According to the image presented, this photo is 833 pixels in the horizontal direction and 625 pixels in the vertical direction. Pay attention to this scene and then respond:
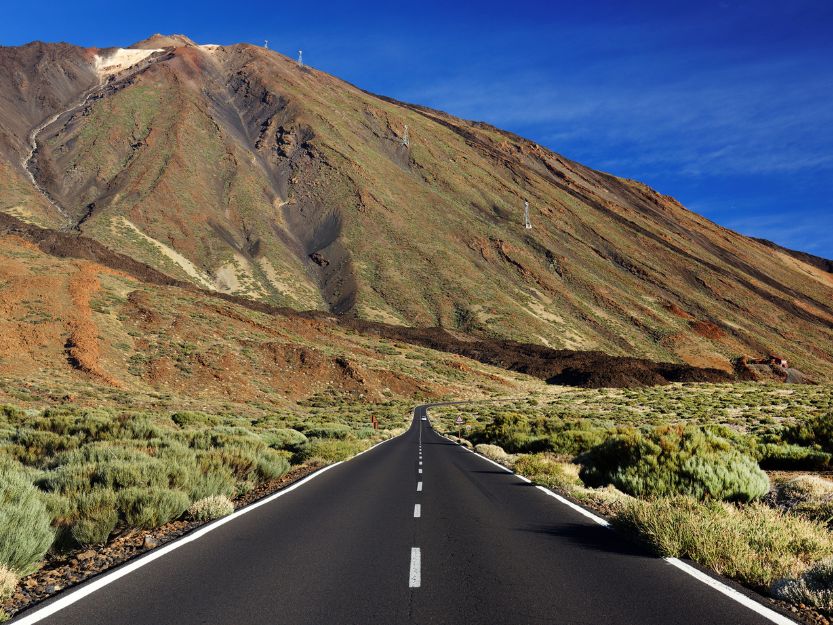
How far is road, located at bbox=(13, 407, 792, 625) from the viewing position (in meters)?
5.34

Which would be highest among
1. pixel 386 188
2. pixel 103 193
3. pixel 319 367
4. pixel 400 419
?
pixel 386 188

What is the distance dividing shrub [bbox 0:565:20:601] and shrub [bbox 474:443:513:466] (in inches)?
618

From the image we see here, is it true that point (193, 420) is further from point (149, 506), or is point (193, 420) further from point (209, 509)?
point (149, 506)

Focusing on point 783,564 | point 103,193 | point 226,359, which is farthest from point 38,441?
point 103,193

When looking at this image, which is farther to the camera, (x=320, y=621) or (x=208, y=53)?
(x=208, y=53)

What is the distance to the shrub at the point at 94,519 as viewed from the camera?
7.75 meters

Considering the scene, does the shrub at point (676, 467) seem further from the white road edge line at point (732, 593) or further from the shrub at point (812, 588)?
the shrub at point (812, 588)

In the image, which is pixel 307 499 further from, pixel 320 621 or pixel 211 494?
pixel 320 621

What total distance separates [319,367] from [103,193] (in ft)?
219

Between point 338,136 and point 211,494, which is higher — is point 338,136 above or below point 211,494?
above

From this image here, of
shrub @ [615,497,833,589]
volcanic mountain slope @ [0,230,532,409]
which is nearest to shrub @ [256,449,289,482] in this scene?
shrub @ [615,497,833,589]

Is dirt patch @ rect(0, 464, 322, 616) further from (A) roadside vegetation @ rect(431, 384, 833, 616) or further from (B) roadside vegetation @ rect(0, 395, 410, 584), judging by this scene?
(A) roadside vegetation @ rect(431, 384, 833, 616)

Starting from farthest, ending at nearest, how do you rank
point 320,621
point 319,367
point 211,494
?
point 319,367, point 211,494, point 320,621

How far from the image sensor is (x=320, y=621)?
17.1ft
